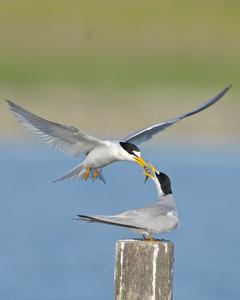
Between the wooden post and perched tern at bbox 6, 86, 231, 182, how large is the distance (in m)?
2.21

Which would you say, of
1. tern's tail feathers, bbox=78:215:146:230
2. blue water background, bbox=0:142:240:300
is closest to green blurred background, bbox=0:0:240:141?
blue water background, bbox=0:142:240:300

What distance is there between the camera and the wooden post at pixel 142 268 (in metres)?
6.80

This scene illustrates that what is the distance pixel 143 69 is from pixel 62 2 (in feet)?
22.9

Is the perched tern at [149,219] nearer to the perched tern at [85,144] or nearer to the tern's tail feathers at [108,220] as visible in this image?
the tern's tail feathers at [108,220]

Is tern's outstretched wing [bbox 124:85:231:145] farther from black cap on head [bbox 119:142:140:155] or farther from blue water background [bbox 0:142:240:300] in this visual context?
blue water background [bbox 0:142:240:300]

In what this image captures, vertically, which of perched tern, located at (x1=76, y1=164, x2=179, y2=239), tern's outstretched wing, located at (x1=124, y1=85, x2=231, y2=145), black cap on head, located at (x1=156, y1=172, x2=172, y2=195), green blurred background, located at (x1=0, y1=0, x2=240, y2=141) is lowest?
perched tern, located at (x1=76, y1=164, x2=179, y2=239)

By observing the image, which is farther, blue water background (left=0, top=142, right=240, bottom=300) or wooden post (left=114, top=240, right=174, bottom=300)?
blue water background (left=0, top=142, right=240, bottom=300)

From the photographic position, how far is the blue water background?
11.8 m

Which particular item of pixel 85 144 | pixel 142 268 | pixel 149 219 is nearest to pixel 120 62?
Result: pixel 85 144

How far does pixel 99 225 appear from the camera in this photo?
14.2m

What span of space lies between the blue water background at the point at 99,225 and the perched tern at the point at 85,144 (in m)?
1.91

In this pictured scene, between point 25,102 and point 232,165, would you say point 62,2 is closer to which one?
point 25,102

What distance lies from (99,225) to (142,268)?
24.4 ft

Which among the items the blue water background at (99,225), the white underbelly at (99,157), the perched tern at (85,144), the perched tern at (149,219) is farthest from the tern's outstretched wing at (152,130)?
the perched tern at (149,219)
